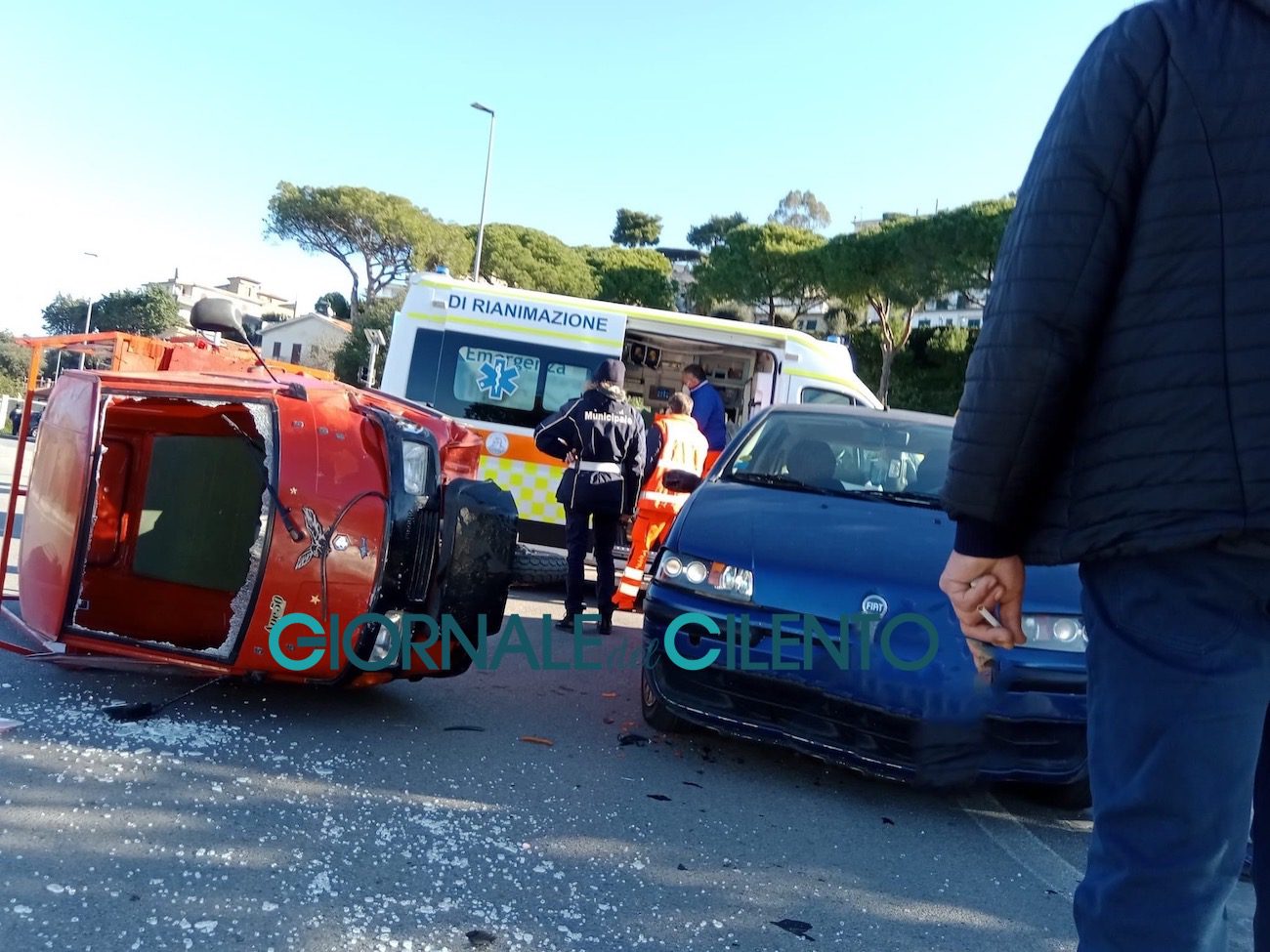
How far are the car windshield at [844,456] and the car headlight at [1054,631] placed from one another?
111 centimetres

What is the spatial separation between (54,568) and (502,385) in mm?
5920

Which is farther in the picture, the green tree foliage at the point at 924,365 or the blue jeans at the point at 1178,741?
the green tree foliage at the point at 924,365

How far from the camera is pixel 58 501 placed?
14.1 feet

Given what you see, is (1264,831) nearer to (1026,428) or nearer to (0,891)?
(1026,428)

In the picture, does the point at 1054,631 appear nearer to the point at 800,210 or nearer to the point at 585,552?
the point at 585,552

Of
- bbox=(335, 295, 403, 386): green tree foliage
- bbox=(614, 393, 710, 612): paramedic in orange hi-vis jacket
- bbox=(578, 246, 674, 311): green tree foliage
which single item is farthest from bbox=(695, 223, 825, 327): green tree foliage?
bbox=(614, 393, 710, 612): paramedic in orange hi-vis jacket

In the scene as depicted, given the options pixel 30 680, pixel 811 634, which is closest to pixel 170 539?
pixel 30 680

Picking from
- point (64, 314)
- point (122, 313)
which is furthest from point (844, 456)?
point (64, 314)

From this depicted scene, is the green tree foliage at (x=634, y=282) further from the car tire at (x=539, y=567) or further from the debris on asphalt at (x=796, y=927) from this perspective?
the debris on asphalt at (x=796, y=927)

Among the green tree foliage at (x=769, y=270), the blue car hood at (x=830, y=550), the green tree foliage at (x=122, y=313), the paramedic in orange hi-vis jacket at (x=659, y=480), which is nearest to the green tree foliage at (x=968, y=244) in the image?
the green tree foliage at (x=769, y=270)

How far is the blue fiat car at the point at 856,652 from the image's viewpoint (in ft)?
11.9

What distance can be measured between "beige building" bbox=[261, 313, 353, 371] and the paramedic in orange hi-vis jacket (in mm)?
61289

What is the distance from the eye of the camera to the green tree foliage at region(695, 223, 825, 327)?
128ft

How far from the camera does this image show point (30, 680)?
4.53m
